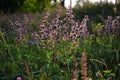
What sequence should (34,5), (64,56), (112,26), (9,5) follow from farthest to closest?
1. (34,5)
2. (9,5)
3. (112,26)
4. (64,56)

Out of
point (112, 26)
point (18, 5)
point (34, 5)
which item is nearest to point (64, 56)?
point (112, 26)

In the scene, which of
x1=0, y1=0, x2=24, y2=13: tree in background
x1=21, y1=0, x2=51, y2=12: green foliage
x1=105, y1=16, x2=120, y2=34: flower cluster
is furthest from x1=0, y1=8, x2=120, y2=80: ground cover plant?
x1=21, y1=0, x2=51, y2=12: green foliage

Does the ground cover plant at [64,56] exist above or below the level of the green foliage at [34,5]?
above

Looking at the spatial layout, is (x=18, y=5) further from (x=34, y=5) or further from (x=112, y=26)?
(x=112, y=26)

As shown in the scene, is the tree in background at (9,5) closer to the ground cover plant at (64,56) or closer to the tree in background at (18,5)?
the tree in background at (18,5)

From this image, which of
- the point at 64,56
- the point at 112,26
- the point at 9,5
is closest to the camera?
the point at 64,56

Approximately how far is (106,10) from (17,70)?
6174 mm

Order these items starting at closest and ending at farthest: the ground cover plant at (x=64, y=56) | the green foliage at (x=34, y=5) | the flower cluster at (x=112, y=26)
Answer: the ground cover plant at (x=64, y=56) → the flower cluster at (x=112, y=26) → the green foliage at (x=34, y=5)

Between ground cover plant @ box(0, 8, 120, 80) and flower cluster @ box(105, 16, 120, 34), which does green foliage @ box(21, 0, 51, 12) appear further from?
flower cluster @ box(105, 16, 120, 34)

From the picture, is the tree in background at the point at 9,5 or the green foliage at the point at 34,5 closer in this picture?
the tree in background at the point at 9,5

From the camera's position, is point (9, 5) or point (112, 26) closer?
point (112, 26)

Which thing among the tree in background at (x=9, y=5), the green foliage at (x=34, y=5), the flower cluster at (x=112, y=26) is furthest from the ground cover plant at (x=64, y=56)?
the green foliage at (x=34, y=5)

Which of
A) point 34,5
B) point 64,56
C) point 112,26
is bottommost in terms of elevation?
point 34,5

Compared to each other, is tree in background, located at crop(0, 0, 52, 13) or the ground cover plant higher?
the ground cover plant
